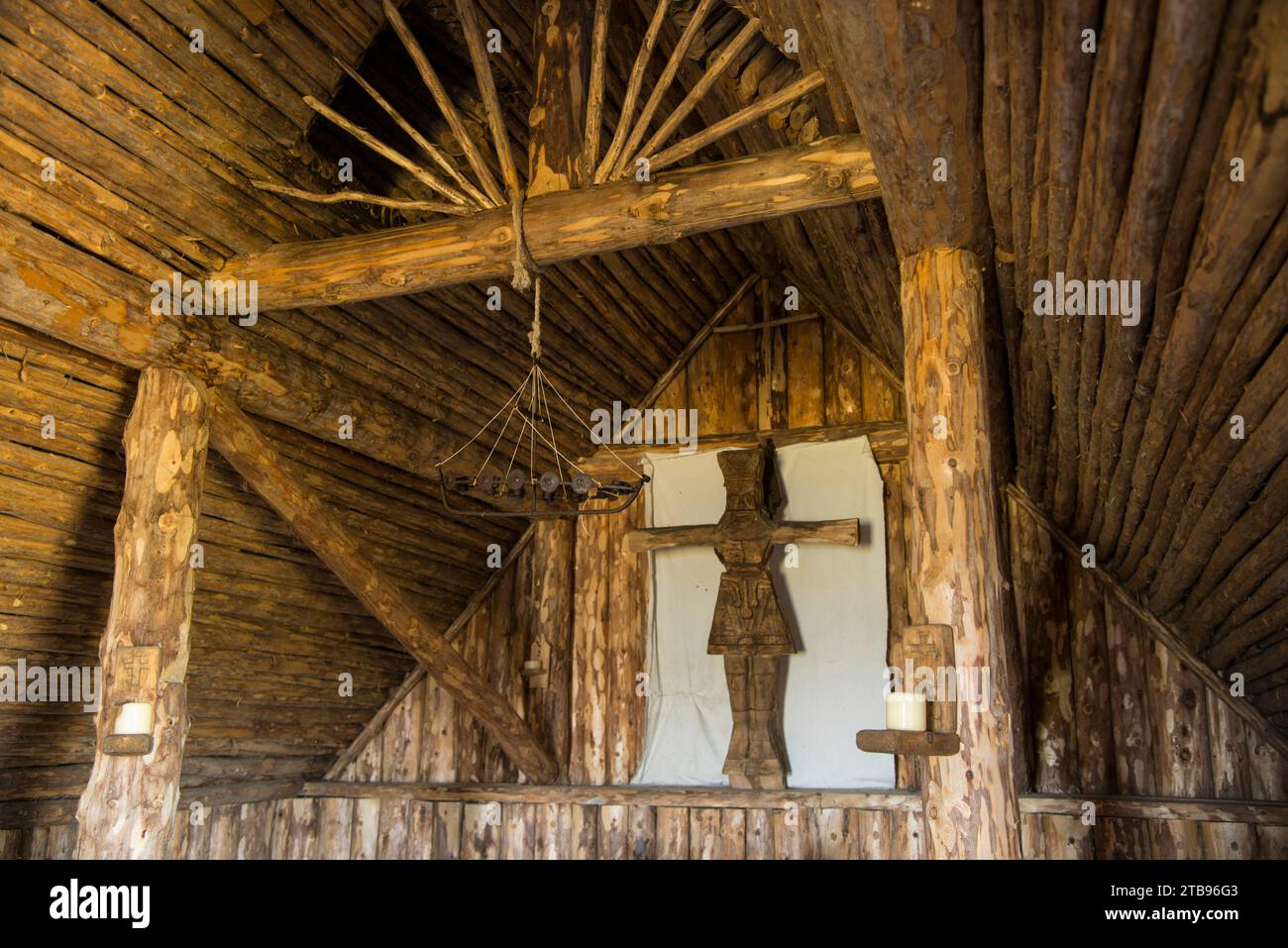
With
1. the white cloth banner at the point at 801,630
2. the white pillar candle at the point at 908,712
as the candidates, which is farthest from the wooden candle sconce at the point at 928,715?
the white cloth banner at the point at 801,630

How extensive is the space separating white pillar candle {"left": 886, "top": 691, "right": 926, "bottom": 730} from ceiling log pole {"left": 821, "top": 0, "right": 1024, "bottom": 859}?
6.6 inches

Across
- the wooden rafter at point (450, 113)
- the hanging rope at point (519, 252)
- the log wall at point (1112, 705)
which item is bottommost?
the log wall at point (1112, 705)

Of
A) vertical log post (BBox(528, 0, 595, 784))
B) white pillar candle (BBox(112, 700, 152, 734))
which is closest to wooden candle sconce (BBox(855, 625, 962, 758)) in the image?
vertical log post (BBox(528, 0, 595, 784))

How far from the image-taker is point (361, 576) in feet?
17.0

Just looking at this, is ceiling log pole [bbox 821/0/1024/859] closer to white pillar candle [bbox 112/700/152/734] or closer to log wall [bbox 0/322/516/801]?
white pillar candle [bbox 112/700/152/734]

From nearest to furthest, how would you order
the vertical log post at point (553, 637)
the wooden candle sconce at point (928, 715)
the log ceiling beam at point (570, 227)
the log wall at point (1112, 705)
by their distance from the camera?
the wooden candle sconce at point (928, 715)
the log ceiling beam at point (570, 227)
the log wall at point (1112, 705)
the vertical log post at point (553, 637)

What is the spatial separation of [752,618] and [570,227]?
9.26 feet

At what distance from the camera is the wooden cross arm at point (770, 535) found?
587 cm

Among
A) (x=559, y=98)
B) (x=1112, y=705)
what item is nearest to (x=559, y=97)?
(x=559, y=98)

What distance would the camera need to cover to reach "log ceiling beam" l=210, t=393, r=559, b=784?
4.63 metres

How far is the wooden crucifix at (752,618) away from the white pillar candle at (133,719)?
2992 millimetres

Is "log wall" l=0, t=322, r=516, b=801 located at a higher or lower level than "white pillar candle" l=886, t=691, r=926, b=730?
higher

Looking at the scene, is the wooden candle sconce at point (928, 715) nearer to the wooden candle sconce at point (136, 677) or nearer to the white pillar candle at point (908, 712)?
the white pillar candle at point (908, 712)

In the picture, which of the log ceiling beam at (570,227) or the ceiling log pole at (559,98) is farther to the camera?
the ceiling log pole at (559,98)
